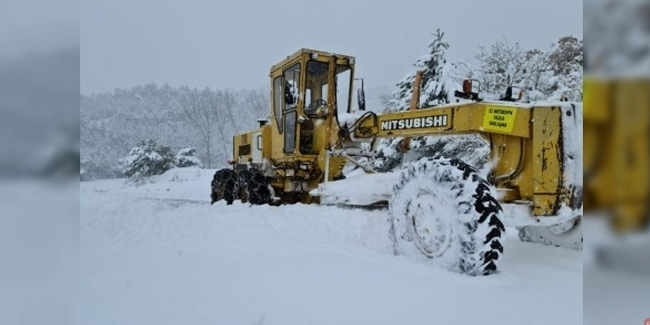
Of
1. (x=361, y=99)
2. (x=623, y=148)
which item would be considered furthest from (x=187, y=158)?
(x=623, y=148)

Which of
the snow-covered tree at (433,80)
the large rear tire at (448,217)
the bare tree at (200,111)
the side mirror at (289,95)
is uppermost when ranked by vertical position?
the snow-covered tree at (433,80)

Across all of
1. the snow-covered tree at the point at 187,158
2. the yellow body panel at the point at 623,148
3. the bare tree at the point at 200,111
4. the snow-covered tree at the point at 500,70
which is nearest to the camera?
the yellow body panel at the point at 623,148

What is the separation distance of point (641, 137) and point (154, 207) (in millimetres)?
4014

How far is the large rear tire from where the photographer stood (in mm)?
1872

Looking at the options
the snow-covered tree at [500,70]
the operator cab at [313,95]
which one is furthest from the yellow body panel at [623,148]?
the snow-covered tree at [500,70]

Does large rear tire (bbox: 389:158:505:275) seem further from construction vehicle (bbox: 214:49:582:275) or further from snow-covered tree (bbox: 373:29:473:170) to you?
snow-covered tree (bbox: 373:29:473:170)

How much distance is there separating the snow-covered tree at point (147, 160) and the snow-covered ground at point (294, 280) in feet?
1.69

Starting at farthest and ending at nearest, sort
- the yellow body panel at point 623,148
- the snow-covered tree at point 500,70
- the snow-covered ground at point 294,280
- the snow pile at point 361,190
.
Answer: the snow-covered tree at point 500,70 < the snow pile at point 361,190 < the snow-covered ground at point 294,280 < the yellow body panel at point 623,148

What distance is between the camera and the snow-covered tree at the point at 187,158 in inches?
176

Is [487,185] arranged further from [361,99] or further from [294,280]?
[361,99]

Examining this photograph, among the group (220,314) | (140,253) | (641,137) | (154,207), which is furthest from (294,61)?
(641,137)

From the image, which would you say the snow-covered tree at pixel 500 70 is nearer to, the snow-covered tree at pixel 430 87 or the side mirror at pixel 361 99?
the snow-covered tree at pixel 430 87

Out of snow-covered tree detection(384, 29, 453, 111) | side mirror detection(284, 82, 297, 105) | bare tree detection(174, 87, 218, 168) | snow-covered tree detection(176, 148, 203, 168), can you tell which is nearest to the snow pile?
side mirror detection(284, 82, 297, 105)

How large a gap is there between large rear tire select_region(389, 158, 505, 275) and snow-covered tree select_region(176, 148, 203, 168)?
2670 millimetres
